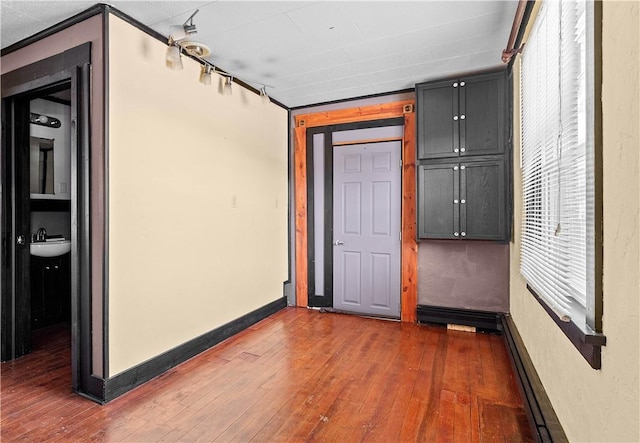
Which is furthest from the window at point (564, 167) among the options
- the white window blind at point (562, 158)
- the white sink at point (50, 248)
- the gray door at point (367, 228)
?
the white sink at point (50, 248)

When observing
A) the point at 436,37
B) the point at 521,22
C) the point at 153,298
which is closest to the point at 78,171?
the point at 153,298

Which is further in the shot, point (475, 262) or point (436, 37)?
point (475, 262)

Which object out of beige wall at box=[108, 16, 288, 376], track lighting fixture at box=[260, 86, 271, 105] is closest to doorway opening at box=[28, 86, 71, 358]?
beige wall at box=[108, 16, 288, 376]

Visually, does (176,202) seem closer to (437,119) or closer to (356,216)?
(356,216)

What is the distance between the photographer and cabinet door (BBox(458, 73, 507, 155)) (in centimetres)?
328

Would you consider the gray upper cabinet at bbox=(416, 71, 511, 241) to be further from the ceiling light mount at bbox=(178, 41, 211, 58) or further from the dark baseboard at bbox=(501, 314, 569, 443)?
the ceiling light mount at bbox=(178, 41, 211, 58)

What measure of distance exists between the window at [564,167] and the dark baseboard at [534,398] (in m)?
0.51

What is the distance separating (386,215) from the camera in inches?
162

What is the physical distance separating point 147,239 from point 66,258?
1.99 m

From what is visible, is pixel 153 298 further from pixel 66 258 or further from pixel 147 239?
pixel 66 258

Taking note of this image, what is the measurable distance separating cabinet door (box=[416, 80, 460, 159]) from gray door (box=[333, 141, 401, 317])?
1.69 ft

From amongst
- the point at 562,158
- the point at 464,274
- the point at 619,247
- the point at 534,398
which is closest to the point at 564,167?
the point at 562,158

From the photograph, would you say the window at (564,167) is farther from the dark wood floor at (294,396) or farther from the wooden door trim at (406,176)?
the wooden door trim at (406,176)

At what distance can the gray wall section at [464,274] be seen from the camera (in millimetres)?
3564
